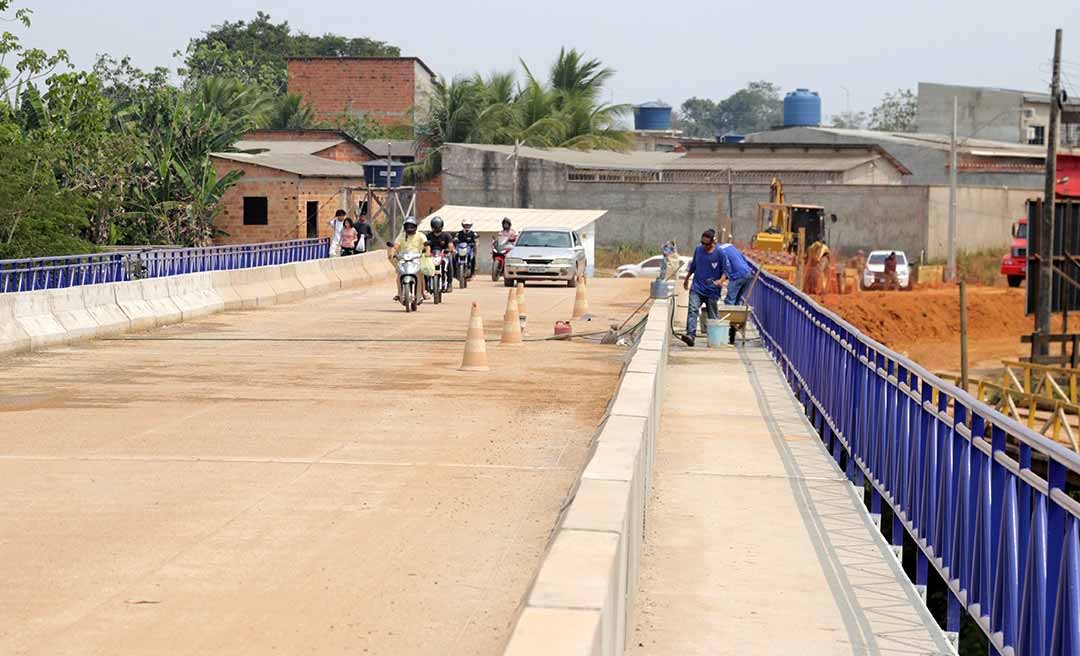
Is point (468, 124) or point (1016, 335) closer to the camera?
point (1016, 335)

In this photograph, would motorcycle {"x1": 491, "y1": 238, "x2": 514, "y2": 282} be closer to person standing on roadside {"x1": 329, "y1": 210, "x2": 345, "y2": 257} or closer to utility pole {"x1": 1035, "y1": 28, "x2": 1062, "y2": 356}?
person standing on roadside {"x1": 329, "y1": 210, "x2": 345, "y2": 257}

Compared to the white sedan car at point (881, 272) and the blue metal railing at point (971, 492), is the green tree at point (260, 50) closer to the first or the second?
the white sedan car at point (881, 272)

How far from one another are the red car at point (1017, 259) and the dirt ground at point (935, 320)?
2.30 meters

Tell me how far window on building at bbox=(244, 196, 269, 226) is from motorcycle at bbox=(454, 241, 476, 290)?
22.6 m

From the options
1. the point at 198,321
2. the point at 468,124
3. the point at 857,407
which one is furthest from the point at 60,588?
the point at 468,124

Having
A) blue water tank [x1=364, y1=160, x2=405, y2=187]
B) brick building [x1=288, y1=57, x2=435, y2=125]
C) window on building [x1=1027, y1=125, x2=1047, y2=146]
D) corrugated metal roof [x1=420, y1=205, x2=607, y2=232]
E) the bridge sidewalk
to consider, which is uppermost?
brick building [x1=288, y1=57, x2=435, y2=125]

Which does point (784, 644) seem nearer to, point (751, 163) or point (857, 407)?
point (857, 407)

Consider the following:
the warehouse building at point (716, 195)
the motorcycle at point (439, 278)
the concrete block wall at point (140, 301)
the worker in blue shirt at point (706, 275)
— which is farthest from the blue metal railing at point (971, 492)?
the warehouse building at point (716, 195)

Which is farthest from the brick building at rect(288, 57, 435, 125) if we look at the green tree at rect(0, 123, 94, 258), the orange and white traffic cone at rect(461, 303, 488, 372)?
the orange and white traffic cone at rect(461, 303, 488, 372)

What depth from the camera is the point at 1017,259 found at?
61.3 metres

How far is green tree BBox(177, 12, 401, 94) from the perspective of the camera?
127m

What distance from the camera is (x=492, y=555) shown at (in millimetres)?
9297

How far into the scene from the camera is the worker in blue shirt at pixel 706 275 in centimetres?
2492

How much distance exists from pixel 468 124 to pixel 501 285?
40785 millimetres
